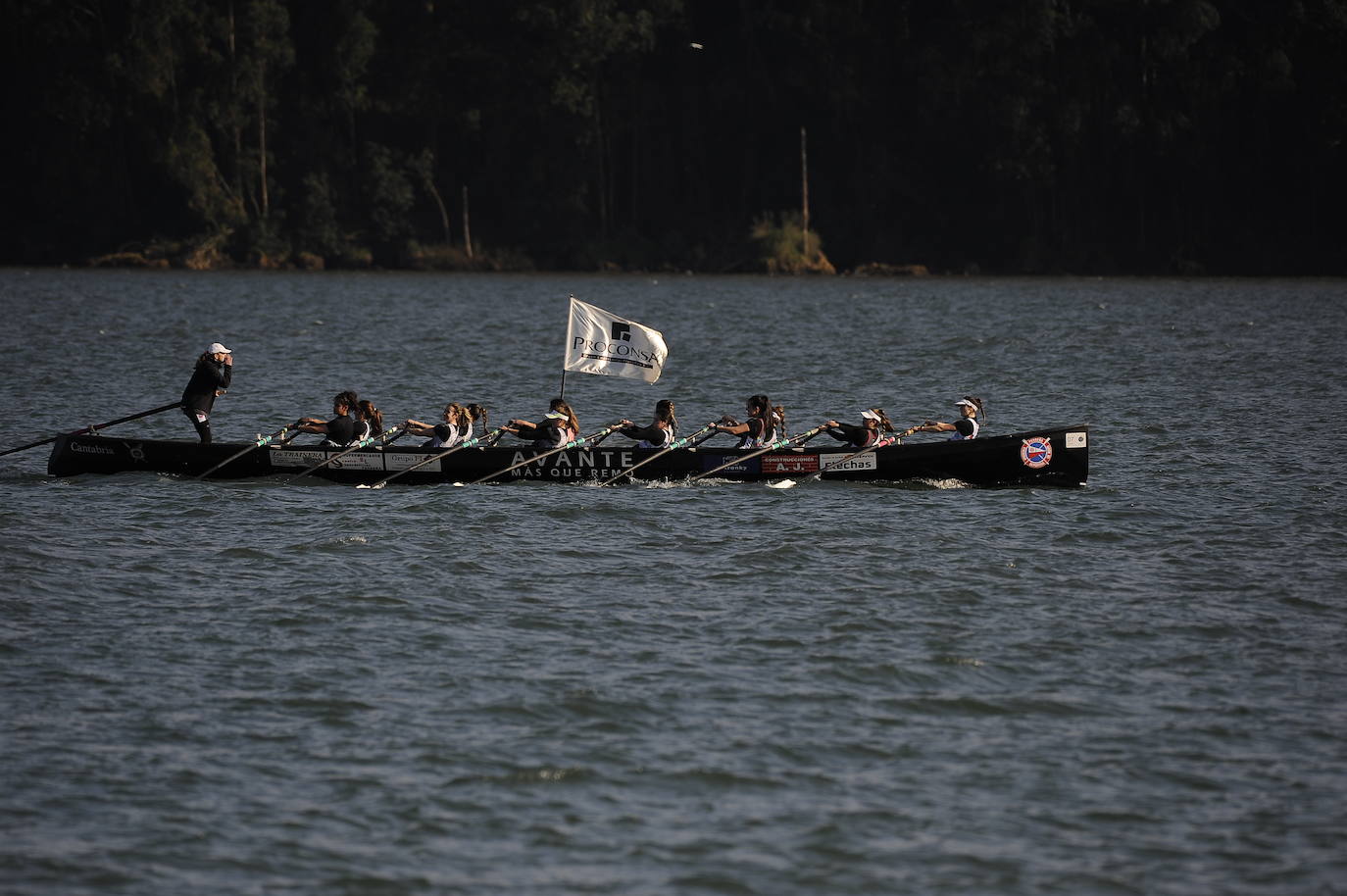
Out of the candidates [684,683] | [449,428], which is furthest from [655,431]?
[684,683]

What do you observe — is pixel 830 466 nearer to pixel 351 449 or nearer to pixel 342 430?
pixel 351 449

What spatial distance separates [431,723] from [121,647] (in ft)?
14.0

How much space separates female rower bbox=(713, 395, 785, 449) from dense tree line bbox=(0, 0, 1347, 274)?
80.9 meters

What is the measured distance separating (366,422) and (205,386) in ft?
10.1

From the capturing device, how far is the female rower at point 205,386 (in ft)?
98.9

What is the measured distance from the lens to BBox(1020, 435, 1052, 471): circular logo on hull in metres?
28.4

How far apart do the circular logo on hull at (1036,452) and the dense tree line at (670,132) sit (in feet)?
266

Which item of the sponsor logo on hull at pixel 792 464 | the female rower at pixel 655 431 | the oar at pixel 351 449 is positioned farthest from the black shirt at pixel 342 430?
the sponsor logo on hull at pixel 792 464

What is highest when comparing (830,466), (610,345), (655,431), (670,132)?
(670,132)

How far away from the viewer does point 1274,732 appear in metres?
16.5

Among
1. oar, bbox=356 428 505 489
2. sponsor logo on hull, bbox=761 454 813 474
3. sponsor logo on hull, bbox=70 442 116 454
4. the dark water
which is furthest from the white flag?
sponsor logo on hull, bbox=70 442 116 454

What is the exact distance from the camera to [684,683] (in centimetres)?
1777

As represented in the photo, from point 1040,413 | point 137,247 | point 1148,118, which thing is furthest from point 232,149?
point 1040,413

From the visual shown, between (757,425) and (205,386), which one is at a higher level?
(205,386)
